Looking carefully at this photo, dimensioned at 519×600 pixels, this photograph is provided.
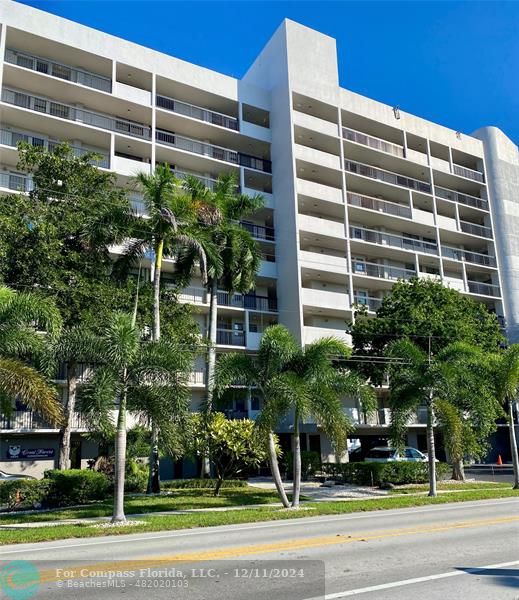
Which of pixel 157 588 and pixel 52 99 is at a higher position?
pixel 52 99

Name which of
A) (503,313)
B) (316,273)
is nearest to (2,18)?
(316,273)

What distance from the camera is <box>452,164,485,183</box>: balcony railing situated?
49.5m

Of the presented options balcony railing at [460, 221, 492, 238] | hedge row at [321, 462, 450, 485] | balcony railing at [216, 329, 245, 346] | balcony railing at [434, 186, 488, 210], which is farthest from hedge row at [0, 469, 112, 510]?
balcony railing at [434, 186, 488, 210]

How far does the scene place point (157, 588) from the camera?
720 centimetres

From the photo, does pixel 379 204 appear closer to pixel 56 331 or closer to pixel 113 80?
pixel 113 80

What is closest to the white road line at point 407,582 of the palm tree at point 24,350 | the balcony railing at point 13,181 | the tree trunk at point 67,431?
the palm tree at point 24,350

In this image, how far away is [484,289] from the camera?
47.9 metres

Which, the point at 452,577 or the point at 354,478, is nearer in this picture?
the point at 452,577

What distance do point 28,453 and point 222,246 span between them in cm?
1429

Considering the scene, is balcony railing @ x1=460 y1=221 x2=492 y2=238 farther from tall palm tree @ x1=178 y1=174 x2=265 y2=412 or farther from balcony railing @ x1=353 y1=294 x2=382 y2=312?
tall palm tree @ x1=178 y1=174 x2=265 y2=412

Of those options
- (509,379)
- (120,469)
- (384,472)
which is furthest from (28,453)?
(509,379)

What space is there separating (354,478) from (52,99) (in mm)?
28630

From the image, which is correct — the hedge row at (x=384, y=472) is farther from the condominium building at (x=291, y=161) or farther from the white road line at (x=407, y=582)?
the white road line at (x=407, y=582)

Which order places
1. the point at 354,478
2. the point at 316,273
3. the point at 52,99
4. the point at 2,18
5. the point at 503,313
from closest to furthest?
the point at 354,478, the point at 2,18, the point at 52,99, the point at 316,273, the point at 503,313
